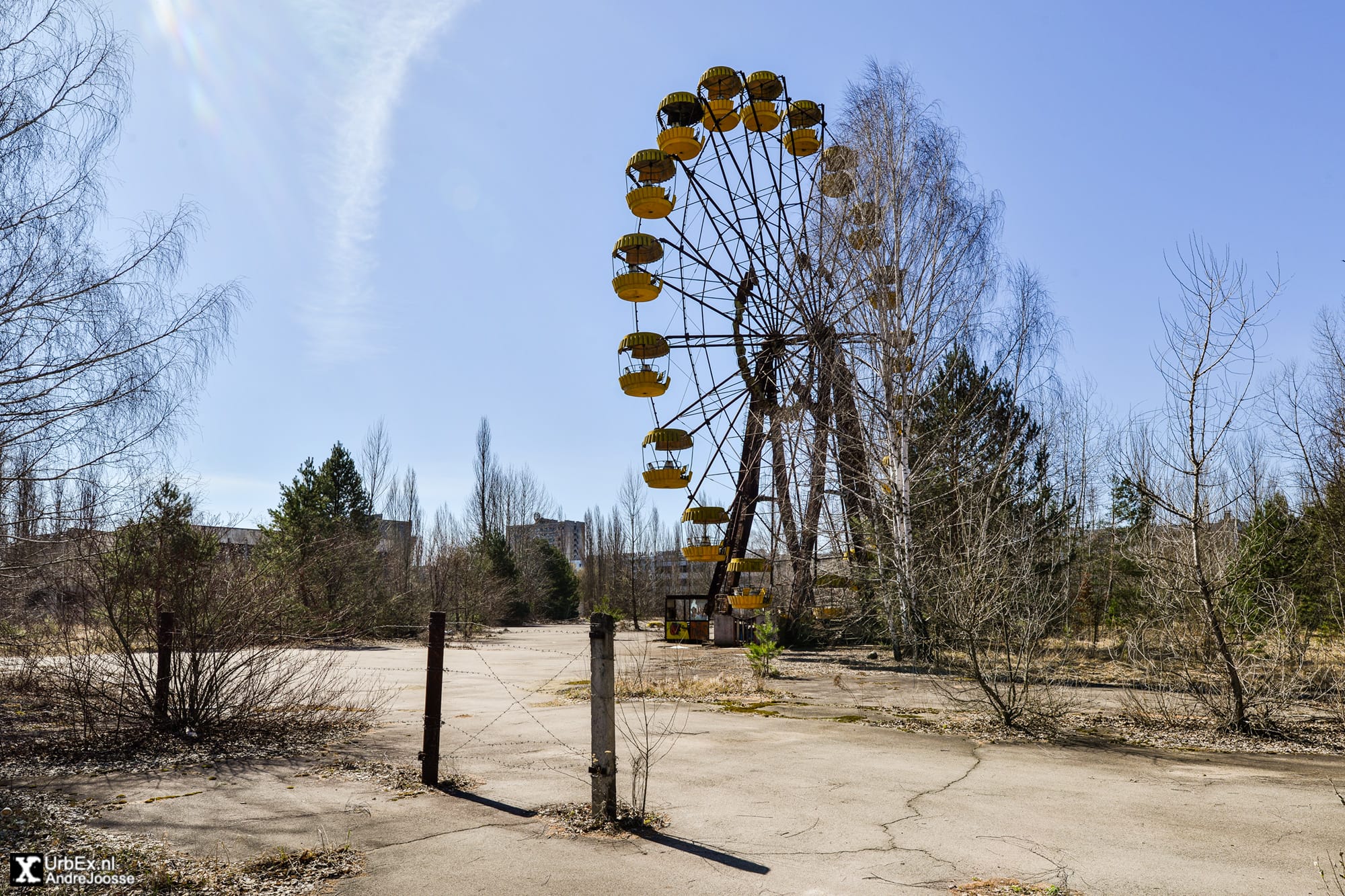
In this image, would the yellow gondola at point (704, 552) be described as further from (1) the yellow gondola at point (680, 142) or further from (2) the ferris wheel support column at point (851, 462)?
(1) the yellow gondola at point (680, 142)

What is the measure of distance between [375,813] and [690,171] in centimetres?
1884

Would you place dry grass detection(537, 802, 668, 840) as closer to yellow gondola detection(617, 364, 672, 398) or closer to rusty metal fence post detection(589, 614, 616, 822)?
rusty metal fence post detection(589, 614, 616, 822)

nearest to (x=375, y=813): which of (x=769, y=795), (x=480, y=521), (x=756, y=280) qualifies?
(x=769, y=795)

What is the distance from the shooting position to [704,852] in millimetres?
4828

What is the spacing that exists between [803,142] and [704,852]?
19.8 m

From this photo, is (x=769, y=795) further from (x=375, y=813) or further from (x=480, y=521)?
(x=480, y=521)

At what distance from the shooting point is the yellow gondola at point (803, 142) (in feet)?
70.2

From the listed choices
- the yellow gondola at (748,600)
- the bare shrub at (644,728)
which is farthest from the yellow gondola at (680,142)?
the bare shrub at (644,728)

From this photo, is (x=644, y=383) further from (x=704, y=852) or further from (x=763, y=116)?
(x=704, y=852)

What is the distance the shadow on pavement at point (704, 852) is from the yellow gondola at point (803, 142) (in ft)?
63.8

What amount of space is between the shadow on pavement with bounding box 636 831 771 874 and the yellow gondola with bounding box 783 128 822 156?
63.8 ft

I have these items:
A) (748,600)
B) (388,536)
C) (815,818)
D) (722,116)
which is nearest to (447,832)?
(815,818)

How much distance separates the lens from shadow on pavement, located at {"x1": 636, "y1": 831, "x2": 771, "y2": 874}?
4.55m

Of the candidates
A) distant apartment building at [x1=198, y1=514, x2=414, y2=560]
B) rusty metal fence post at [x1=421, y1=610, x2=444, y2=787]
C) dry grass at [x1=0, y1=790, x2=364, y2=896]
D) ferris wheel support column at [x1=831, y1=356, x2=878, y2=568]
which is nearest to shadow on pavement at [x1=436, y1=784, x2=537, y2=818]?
rusty metal fence post at [x1=421, y1=610, x2=444, y2=787]
